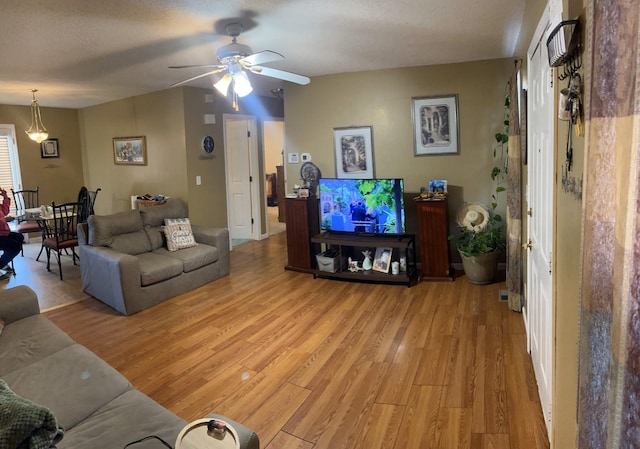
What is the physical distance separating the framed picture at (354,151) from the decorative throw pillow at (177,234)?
79.4 inches

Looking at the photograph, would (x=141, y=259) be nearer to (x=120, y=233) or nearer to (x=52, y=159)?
A: (x=120, y=233)

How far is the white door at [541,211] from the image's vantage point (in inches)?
81.0

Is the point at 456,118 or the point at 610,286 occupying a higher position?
the point at 456,118

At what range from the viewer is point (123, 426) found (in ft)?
5.78

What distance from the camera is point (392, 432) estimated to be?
2.31 m

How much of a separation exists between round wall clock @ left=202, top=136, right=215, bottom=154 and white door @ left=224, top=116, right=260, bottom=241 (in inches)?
19.9

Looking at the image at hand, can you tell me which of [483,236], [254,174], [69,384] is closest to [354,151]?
[483,236]

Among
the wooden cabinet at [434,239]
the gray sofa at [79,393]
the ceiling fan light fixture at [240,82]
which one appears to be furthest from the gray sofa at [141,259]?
the wooden cabinet at [434,239]

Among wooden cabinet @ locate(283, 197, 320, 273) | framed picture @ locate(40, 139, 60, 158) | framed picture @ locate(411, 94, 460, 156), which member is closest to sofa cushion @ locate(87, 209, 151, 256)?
wooden cabinet @ locate(283, 197, 320, 273)

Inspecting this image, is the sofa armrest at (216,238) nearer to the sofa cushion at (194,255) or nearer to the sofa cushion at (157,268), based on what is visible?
the sofa cushion at (194,255)

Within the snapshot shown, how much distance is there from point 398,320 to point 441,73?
2.87m

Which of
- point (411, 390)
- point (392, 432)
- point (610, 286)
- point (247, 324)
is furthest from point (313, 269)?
point (610, 286)

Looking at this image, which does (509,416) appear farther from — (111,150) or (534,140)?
(111,150)

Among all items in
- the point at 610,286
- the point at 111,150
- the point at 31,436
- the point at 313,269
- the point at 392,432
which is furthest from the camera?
the point at 111,150
